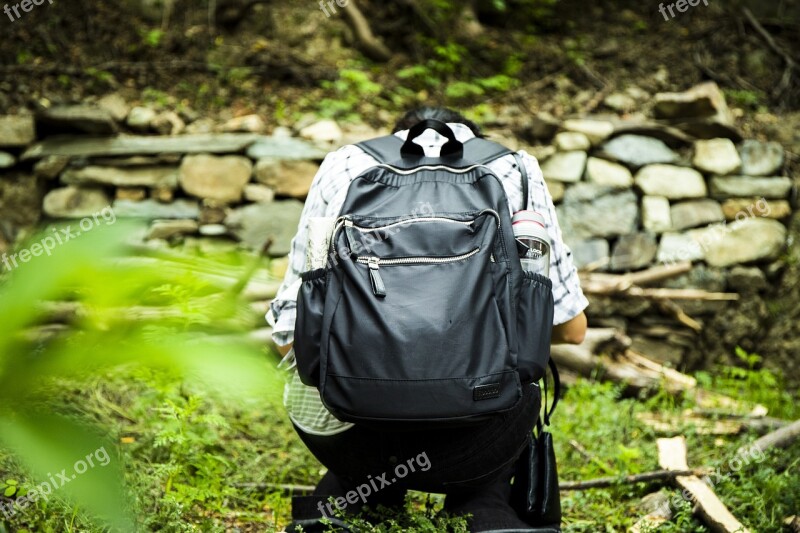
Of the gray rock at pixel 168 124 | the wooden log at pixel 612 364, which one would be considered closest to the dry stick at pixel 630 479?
the wooden log at pixel 612 364

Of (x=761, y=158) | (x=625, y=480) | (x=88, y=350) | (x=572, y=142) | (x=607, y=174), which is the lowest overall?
(x=625, y=480)

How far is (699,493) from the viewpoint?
304cm

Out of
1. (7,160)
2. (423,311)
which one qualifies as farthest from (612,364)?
(7,160)

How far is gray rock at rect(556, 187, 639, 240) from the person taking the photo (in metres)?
5.52

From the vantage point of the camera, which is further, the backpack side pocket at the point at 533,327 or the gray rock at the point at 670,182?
the gray rock at the point at 670,182

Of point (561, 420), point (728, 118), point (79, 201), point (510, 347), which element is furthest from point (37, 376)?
point (728, 118)

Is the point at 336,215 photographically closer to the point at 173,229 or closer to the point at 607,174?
the point at 173,229

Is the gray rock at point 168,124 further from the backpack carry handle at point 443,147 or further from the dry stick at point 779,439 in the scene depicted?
the dry stick at point 779,439

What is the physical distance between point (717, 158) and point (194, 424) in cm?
453

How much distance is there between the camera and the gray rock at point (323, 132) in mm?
5566

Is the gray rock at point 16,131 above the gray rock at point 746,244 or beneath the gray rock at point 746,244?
above

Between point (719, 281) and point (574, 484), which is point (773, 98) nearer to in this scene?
point (719, 281)

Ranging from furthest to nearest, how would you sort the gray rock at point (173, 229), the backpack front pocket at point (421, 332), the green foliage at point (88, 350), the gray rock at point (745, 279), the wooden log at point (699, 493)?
the gray rock at point (745, 279), the gray rock at point (173, 229), the wooden log at point (699, 493), the backpack front pocket at point (421, 332), the green foliage at point (88, 350)

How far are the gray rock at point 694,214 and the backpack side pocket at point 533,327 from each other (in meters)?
4.10
